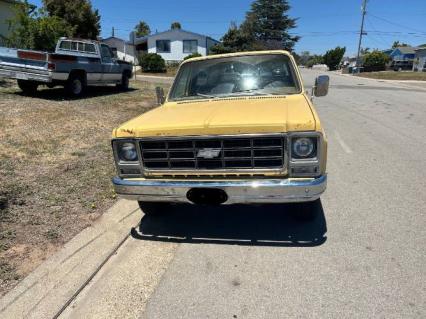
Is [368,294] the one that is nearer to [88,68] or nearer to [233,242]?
[233,242]

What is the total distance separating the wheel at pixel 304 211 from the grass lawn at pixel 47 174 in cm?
236

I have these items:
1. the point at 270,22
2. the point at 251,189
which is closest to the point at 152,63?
the point at 251,189

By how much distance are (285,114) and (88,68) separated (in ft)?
38.1

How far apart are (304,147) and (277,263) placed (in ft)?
3.59

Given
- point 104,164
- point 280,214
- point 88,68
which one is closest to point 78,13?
point 88,68

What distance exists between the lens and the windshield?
5.03 m

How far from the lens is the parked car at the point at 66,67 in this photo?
39.4ft

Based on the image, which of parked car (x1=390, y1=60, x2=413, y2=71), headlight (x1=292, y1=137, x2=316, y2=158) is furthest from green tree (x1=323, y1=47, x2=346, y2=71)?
headlight (x1=292, y1=137, x2=316, y2=158)

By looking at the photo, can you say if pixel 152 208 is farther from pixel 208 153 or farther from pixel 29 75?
pixel 29 75

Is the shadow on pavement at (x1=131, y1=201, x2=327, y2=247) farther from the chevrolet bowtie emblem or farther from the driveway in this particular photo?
the chevrolet bowtie emblem

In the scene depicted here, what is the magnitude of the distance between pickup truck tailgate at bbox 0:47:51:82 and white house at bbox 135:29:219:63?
118 feet

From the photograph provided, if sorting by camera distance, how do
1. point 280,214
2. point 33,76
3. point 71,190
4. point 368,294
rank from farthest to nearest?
point 33,76, point 71,190, point 280,214, point 368,294

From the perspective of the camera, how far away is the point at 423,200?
16.9ft

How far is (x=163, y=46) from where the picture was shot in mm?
47969
